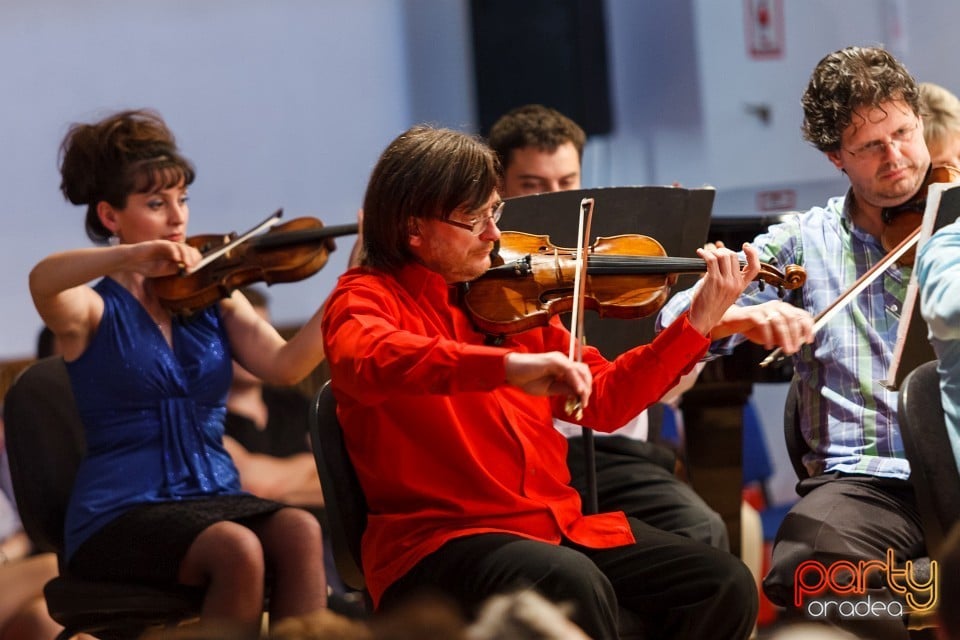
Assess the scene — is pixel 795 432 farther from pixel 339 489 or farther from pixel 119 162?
pixel 119 162

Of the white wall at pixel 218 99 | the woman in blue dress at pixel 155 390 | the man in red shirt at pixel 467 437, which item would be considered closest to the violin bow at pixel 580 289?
the man in red shirt at pixel 467 437

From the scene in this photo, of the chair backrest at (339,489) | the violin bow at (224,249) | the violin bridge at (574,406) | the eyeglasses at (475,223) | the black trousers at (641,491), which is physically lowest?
the black trousers at (641,491)

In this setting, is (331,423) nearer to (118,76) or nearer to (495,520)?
(495,520)

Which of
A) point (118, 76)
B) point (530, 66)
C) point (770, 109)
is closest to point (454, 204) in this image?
point (118, 76)

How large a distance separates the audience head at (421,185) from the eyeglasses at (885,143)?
0.66 meters

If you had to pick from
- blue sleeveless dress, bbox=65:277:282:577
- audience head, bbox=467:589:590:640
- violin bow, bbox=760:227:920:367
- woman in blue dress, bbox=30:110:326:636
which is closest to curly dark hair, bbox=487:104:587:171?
woman in blue dress, bbox=30:110:326:636

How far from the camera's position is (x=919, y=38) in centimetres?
518

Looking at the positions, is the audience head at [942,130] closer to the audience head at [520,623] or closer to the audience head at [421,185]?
the audience head at [421,185]

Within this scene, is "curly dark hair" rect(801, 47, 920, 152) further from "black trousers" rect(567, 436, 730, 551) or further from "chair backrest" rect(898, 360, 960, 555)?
"black trousers" rect(567, 436, 730, 551)

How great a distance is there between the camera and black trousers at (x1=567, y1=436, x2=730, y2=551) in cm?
240

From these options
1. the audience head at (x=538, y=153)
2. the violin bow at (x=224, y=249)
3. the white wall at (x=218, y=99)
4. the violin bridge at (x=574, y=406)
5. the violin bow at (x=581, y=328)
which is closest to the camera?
the violin bridge at (x=574, y=406)

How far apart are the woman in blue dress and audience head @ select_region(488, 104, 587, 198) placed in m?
0.67

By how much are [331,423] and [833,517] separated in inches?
31.4

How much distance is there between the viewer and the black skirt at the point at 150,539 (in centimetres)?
225
